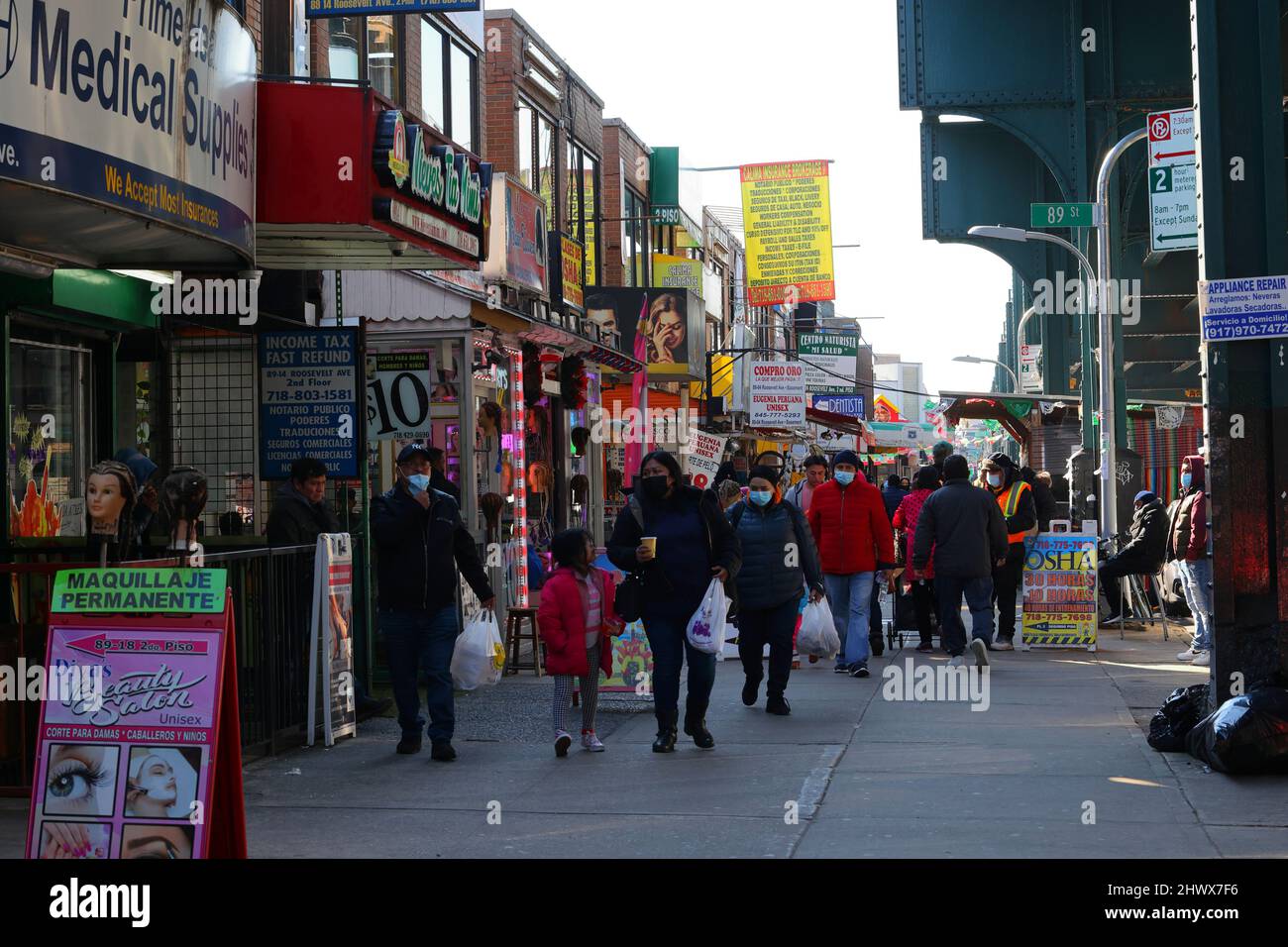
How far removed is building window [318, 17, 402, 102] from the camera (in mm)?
15531

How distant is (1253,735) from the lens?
27.2 ft

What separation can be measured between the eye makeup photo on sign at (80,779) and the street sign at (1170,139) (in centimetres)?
1453

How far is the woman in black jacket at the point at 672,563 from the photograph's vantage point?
9773 millimetres

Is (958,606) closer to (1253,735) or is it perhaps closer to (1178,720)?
(1178,720)

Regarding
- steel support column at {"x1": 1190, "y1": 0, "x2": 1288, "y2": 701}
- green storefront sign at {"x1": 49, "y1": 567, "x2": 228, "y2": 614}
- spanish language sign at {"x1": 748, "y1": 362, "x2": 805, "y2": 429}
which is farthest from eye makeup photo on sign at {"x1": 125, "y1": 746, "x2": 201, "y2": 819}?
spanish language sign at {"x1": 748, "y1": 362, "x2": 805, "y2": 429}

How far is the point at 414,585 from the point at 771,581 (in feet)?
9.00

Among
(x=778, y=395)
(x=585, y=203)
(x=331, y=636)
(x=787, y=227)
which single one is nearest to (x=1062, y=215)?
(x=331, y=636)

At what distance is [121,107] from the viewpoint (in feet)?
24.6

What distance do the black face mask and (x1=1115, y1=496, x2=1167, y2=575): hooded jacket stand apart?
27.1 ft

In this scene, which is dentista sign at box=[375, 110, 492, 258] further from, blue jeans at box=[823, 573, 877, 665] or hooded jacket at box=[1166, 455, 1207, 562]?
hooded jacket at box=[1166, 455, 1207, 562]

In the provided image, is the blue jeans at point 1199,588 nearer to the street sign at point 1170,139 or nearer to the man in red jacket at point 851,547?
the man in red jacket at point 851,547

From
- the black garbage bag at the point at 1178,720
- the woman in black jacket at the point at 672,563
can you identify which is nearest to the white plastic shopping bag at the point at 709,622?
the woman in black jacket at the point at 672,563

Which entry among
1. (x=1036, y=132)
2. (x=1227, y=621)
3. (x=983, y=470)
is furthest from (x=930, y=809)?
(x=1036, y=132)

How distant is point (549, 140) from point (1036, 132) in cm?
734
